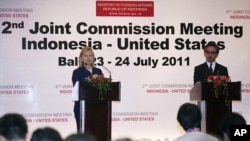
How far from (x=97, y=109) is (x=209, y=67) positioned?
2723 millimetres

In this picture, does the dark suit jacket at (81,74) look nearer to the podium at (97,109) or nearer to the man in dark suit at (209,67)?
the podium at (97,109)

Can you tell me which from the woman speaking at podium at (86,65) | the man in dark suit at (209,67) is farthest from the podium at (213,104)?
the woman speaking at podium at (86,65)

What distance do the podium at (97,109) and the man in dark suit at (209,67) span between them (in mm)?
2434

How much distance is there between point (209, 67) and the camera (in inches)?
344

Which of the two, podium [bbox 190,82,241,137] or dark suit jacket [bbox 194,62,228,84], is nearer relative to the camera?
podium [bbox 190,82,241,137]

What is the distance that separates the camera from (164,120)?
8.80 metres

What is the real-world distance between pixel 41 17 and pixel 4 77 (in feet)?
3.79

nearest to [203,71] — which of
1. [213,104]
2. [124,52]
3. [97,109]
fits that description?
[124,52]

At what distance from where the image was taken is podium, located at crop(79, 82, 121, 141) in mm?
6652

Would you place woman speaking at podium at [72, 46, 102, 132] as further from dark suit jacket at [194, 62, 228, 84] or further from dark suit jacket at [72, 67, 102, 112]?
dark suit jacket at [194, 62, 228, 84]

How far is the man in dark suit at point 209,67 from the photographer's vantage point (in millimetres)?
8670

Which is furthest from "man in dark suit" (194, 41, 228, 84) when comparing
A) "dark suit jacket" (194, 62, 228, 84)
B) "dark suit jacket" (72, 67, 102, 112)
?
"dark suit jacket" (72, 67, 102, 112)

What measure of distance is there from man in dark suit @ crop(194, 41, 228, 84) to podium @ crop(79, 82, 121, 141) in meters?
2.43

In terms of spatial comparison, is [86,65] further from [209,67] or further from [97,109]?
[209,67]
